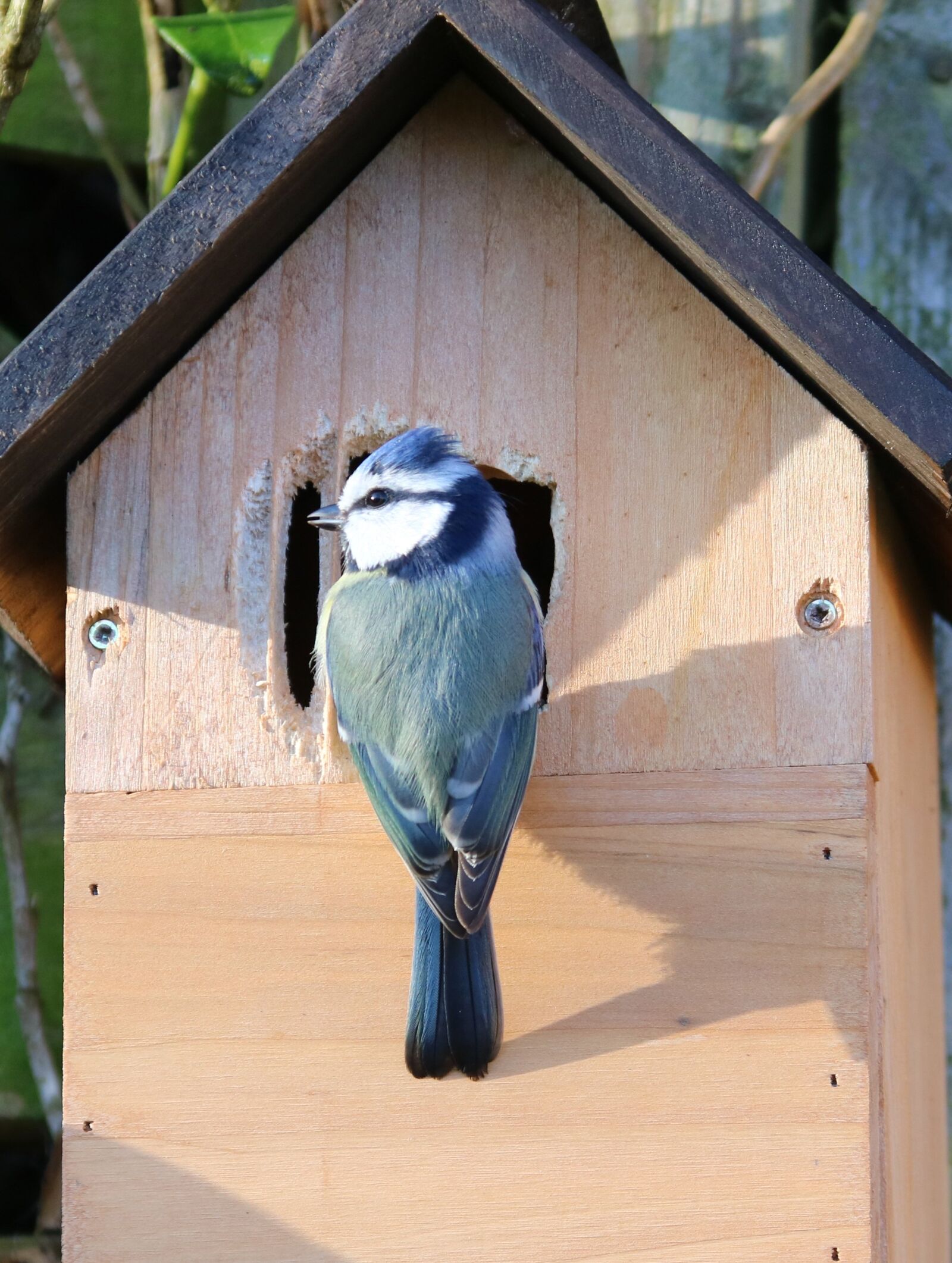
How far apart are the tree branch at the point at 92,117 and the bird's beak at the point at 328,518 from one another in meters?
1.25

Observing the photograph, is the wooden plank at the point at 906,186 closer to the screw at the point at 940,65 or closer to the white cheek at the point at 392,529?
the screw at the point at 940,65

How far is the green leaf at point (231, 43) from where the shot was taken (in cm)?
250

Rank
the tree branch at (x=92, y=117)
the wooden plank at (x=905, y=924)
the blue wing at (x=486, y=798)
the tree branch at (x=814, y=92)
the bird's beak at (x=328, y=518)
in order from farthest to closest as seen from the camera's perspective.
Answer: the tree branch at (x=92, y=117) → the tree branch at (x=814, y=92) → the bird's beak at (x=328, y=518) → the wooden plank at (x=905, y=924) → the blue wing at (x=486, y=798)

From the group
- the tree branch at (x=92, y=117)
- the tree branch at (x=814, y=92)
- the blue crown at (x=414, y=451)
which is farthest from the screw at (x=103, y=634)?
the tree branch at (x=814, y=92)

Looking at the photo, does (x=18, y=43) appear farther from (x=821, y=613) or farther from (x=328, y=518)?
(x=821, y=613)

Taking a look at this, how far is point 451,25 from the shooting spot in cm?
190

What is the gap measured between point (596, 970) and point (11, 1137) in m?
1.50

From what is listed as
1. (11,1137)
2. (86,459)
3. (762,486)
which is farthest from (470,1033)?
(11,1137)

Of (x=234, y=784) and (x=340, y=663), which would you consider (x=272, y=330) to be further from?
(x=234, y=784)

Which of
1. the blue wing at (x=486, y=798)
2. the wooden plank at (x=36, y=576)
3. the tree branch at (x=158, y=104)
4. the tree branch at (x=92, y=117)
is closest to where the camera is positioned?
the blue wing at (x=486, y=798)

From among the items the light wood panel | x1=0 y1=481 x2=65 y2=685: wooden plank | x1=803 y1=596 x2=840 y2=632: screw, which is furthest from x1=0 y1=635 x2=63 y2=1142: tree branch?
x1=803 y1=596 x2=840 y2=632: screw

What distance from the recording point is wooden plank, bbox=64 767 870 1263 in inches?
70.6

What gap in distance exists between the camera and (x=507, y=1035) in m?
1.88

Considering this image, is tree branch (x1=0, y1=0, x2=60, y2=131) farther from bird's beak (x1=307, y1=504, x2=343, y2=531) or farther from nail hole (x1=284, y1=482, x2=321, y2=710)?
bird's beak (x1=307, y1=504, x2=343, y2=531)
